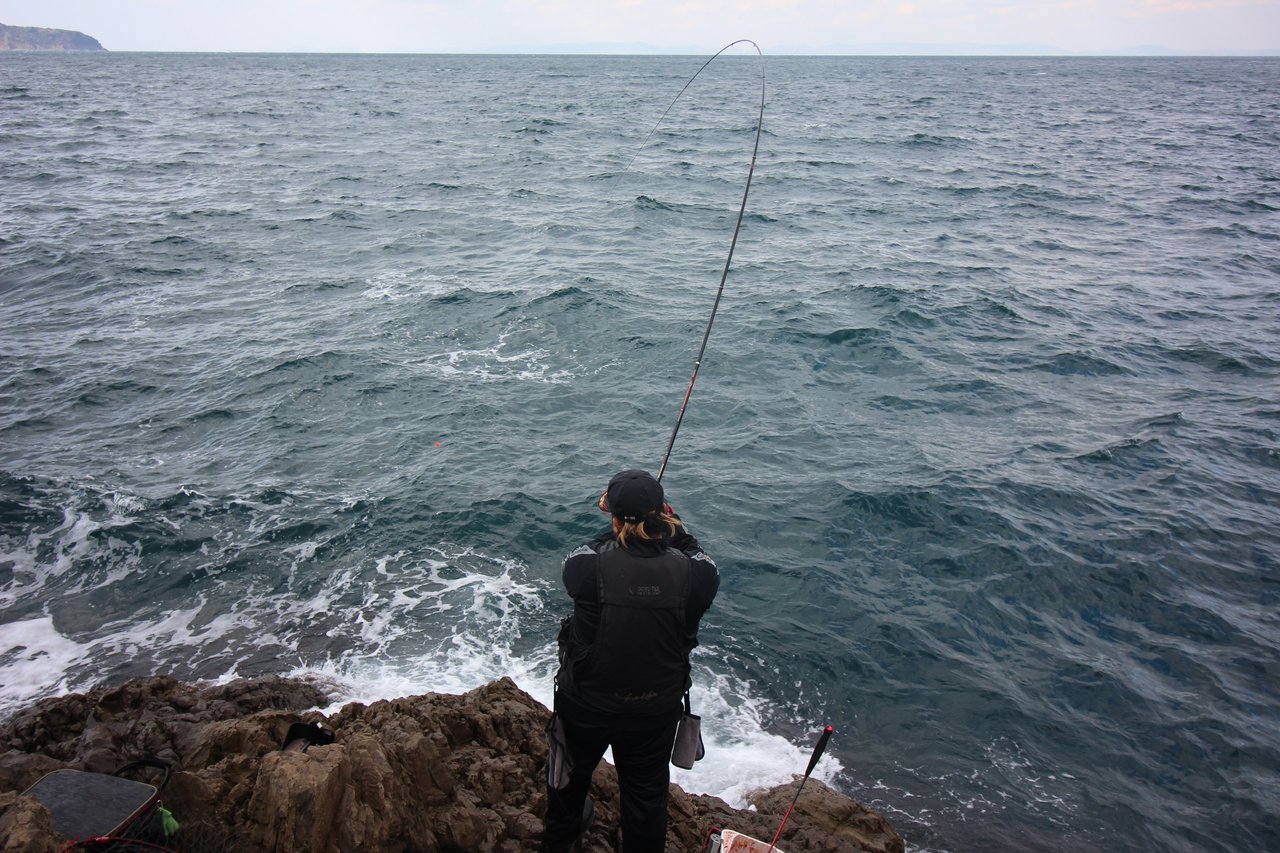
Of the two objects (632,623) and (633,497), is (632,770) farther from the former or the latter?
(633,497)

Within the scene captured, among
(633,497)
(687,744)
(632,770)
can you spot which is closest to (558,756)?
(632,770)

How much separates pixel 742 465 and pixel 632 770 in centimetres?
744

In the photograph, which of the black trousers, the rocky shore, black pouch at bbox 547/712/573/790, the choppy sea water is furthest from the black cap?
the choppy sea water

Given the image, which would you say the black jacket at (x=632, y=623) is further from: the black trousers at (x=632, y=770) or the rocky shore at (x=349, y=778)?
the rocky shore at (x=349, y=778)

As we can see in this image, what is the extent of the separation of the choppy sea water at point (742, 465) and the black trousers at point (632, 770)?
2.36 meters

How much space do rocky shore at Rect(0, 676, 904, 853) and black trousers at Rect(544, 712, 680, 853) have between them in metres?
0.53

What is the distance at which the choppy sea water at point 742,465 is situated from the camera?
6.78 meters

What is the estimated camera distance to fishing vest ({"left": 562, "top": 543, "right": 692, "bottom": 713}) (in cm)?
332

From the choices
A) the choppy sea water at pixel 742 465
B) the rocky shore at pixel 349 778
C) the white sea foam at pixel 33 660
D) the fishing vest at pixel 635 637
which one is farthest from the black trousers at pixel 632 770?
the white sea foam at pixel 33 660

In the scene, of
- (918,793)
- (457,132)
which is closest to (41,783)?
(918,793)

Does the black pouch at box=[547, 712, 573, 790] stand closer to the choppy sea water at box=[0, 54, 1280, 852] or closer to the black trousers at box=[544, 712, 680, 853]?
the black trousers at box=[544, 712, 680, 853]

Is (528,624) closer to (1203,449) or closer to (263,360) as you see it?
(263,360)

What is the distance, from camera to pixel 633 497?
11.1ft

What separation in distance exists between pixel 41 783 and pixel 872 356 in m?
13.0
